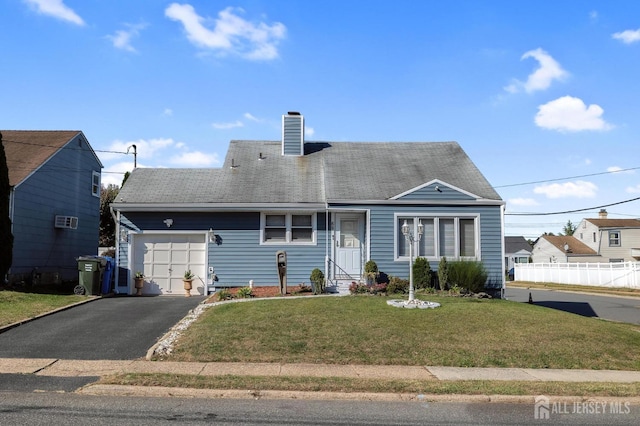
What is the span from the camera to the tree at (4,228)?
57.1 ft

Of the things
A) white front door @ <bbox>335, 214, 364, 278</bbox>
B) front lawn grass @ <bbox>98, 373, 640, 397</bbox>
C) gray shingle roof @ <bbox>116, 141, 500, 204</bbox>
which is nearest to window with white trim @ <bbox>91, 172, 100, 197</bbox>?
gray shingle roof @ <bbox>116, 141, 500, 204</bbox>

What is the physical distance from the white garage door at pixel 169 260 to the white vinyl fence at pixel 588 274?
2857 centimetres

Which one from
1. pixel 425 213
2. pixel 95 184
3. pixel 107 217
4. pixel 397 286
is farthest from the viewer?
pixel 107 217

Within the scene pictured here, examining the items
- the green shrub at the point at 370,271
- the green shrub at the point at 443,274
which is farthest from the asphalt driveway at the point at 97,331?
the green shrub at the point at 443,274

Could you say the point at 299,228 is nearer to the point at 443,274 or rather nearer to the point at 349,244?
the point at 349,244

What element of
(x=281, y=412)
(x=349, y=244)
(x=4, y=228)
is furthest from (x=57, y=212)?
(x=281, y=412)

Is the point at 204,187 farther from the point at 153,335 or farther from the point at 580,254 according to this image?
the point at 580,254

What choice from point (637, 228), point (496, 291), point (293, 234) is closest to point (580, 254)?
point (637, 228)

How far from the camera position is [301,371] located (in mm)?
8797

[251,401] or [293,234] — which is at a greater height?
[293,234]

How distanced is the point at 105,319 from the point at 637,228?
165 feet

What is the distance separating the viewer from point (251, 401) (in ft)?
23.8

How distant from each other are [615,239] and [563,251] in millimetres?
5072

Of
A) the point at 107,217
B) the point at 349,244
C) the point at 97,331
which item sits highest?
the point at 107,217
